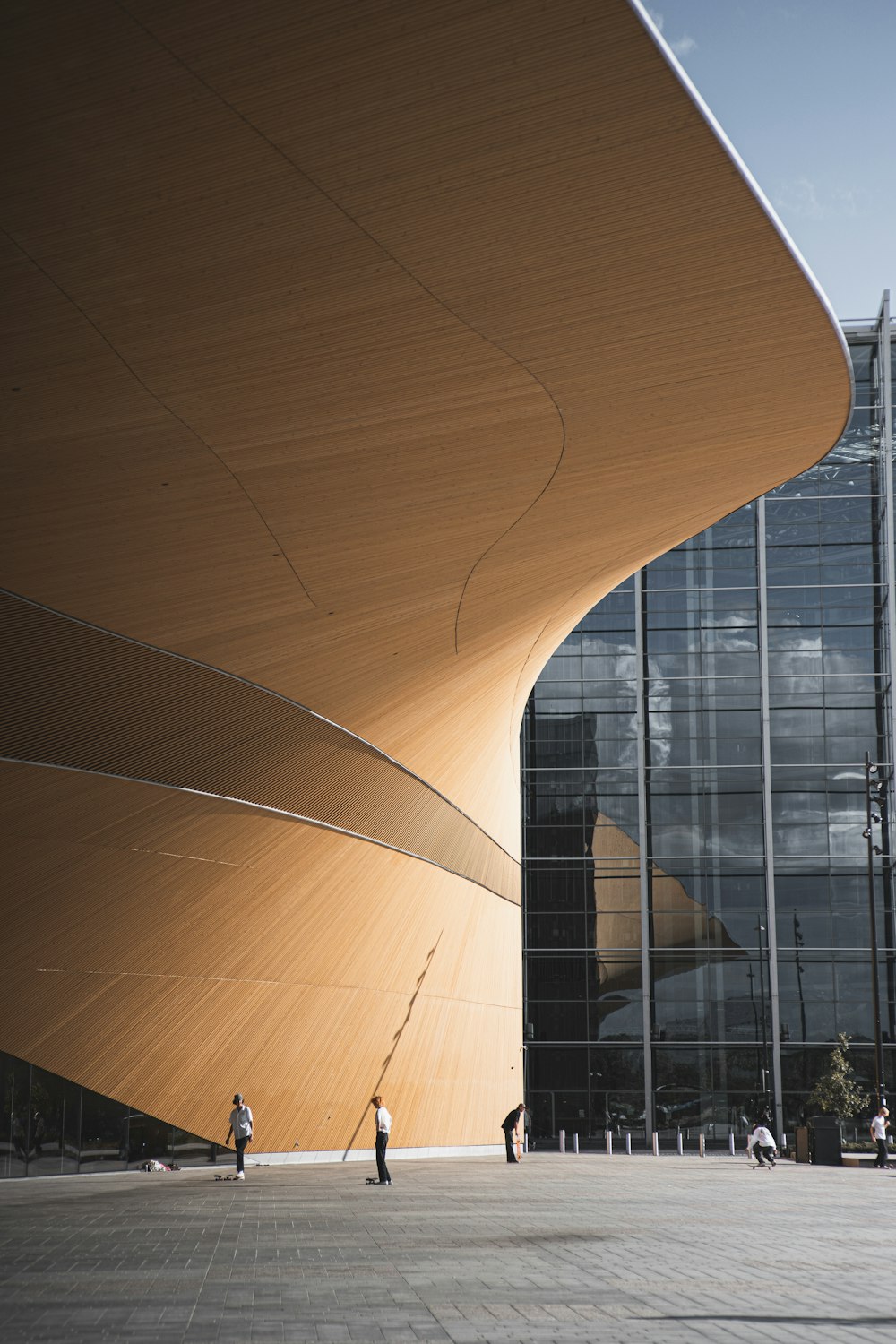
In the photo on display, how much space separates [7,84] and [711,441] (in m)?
6.95

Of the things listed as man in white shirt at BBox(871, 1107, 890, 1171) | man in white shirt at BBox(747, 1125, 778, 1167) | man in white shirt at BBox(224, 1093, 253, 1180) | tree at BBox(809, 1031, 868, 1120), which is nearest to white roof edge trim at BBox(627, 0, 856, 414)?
man in white shirt at BBox(224, 1093, 253, 1180)

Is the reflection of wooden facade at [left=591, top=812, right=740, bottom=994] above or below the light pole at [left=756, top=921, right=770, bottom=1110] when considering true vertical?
above

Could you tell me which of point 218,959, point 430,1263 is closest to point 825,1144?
point 218,959

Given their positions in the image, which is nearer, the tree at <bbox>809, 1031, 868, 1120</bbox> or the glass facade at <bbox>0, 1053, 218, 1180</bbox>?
the glass facade at <bbox>0, 1053, 218, 1180</bbox>

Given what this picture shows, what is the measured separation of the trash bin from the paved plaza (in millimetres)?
10291

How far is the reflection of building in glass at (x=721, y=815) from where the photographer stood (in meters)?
40.2

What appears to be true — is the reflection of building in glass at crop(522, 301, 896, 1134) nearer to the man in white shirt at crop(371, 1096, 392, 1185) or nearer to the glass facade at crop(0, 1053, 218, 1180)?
the glass facade at crop(0, 1053, 218, 1180)

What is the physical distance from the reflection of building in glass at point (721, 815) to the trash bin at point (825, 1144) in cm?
1291

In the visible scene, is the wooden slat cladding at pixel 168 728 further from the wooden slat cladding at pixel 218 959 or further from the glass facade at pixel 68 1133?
the glass facade at pixel 68 1133

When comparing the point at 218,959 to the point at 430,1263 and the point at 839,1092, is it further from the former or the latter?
the point at 839,1092

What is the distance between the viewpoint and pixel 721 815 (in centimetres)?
4222

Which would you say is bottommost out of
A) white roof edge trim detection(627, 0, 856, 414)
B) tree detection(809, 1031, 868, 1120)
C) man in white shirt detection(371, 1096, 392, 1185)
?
tree detection(809, 1031, 868, 1120)

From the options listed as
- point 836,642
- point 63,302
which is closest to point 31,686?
point 63,302

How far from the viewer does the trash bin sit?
2647 cm
